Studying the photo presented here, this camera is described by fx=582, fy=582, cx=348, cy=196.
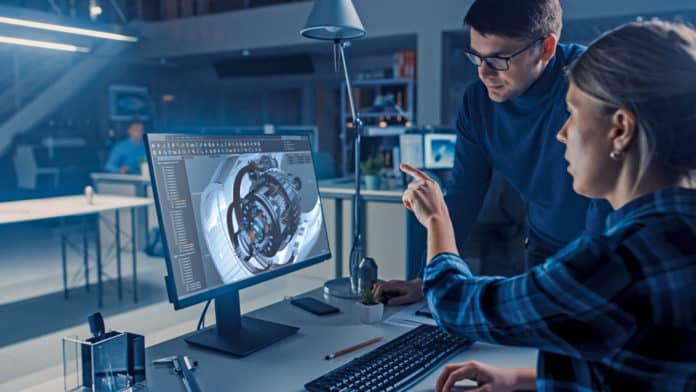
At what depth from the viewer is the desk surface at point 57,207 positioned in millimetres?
3559

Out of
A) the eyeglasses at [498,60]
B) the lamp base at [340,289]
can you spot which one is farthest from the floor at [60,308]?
the eyeglasses at [498,60]

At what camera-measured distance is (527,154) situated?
1.48m

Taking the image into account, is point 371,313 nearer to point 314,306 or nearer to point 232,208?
point 314,306

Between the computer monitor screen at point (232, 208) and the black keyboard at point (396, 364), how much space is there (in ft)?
0.96

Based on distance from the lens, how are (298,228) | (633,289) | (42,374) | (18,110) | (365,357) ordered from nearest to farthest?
(633,289), (365,357), (298,228), (42,374), (18,110)

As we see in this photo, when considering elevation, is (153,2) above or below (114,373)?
above

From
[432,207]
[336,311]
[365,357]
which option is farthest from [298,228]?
[432,207]

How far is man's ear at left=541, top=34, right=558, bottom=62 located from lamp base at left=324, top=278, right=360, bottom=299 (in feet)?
2.52

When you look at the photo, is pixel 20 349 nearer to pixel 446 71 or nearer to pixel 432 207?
pixel 432 207

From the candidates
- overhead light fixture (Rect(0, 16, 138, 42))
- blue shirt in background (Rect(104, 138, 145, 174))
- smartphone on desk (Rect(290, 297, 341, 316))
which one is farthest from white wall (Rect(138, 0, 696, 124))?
smartphone on desk (Rect(290, 297, 341, 316))

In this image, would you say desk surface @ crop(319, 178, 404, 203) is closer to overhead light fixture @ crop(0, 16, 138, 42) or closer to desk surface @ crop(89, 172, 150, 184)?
desk surface @ crop(89, 172, 150, 184)

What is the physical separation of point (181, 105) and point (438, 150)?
8.27m

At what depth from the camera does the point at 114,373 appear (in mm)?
1012

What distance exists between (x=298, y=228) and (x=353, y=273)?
0.93 ft
